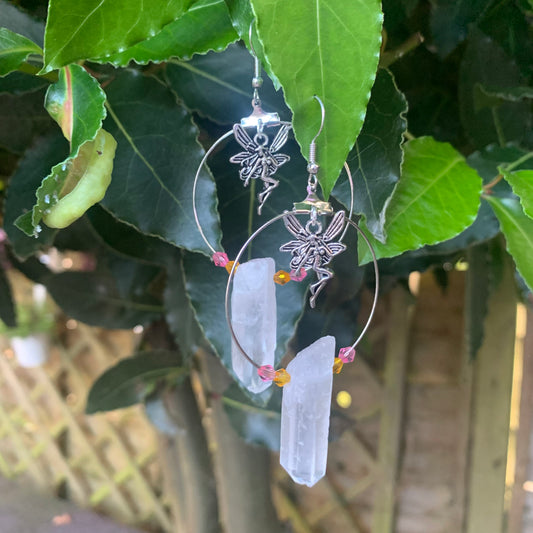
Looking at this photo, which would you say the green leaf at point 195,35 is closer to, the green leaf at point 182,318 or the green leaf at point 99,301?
the green leaf at point 182,318

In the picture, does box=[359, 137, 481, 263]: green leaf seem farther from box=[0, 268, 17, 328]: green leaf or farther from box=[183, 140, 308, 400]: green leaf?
box=[0, 268, 17, 328]: green leaf

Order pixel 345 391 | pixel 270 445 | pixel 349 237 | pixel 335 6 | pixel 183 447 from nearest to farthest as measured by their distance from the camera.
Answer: pixel 335 6 < pixel 349 237 < pixel 270 445 < pixel 183 447 < pixel 345 391

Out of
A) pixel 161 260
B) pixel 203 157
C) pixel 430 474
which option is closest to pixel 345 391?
pixel 430 474

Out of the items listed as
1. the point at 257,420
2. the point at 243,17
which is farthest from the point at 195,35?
the point at 257,420

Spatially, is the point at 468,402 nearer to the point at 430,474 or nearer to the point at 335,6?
the point at 430,474

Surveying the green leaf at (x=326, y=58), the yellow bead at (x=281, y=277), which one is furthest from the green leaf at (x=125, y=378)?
the green leaf at (x=326, y=58)

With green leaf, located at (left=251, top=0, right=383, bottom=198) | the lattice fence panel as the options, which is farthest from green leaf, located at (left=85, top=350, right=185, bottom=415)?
the lattice fence panel
